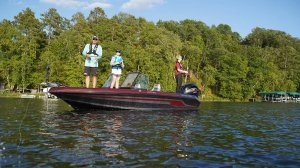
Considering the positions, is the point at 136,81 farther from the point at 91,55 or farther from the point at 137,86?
the point at 91,55

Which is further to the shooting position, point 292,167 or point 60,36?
point 60,36

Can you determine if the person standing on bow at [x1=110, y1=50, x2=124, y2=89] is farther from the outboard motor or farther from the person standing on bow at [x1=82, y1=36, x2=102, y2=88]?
the outboard motor

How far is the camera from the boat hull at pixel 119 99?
16406mm

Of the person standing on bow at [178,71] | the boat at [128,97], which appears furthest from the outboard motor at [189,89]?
the person standing on bow at [178,71]

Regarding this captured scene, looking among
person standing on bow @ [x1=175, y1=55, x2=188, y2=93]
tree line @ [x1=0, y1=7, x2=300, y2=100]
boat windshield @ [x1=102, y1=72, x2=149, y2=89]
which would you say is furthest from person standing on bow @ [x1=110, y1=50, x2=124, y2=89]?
tree line @ [x1=0, y1=7, x2=300, y2=100]

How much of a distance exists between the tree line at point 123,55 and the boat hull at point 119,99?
142 ft

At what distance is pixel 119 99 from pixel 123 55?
158 feet

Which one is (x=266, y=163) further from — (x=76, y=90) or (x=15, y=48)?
(x=15, y=48)

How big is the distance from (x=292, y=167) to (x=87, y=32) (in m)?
68.7

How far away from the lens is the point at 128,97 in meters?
17.8

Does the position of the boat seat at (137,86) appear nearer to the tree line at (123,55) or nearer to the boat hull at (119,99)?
the boat hull at (119,99)

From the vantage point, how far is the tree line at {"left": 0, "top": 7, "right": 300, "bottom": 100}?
64.7m

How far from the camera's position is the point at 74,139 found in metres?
9.09

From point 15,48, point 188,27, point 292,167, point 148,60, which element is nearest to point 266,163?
point 292,167
